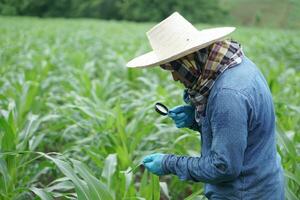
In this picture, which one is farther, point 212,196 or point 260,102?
point 212,196

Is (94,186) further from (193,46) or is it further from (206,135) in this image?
(193,46)

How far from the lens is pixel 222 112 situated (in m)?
1.66

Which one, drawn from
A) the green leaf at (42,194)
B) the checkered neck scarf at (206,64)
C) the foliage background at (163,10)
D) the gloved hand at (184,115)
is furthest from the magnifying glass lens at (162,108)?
the foliage background at (163,10)

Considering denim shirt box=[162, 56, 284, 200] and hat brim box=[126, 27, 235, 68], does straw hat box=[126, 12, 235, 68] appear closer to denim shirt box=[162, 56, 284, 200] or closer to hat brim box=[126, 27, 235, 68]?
hat brim box=[126, 27, 235, 68]

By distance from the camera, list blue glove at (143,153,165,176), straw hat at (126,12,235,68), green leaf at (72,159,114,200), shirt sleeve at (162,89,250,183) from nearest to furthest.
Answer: shirt sleeve at (162,89,250,183) → straw hat at (126,12,235,68) → blue glove at (143,153,165,176) → green leaf at (72,159,114,200)

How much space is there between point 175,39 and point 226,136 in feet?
1.44

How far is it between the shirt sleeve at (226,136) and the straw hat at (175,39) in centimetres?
21

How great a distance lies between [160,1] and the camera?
120ft

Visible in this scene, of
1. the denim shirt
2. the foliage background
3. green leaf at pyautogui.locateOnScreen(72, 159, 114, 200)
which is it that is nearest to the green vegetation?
green leaf at pyautogui.locateOnScreen(72, 159, 114, 200)

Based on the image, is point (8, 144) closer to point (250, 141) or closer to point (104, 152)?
point (104, 152)

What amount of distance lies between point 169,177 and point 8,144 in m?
1.34

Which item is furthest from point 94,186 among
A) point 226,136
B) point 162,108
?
point 226,136

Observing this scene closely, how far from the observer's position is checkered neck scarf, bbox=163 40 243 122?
1763mm

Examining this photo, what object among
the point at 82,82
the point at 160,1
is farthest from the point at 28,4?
the point at 82,82
